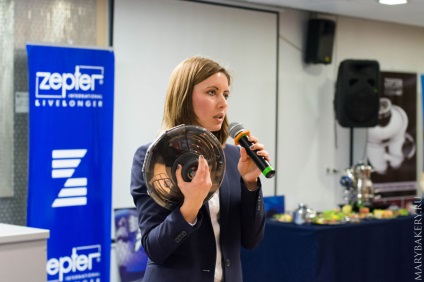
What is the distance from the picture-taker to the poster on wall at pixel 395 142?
680cm

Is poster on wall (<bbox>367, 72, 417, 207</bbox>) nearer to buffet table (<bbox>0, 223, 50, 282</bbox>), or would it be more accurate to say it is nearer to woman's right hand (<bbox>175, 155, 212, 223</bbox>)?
buffet table (<bbox>0, 223, 50, 282</bbox>)

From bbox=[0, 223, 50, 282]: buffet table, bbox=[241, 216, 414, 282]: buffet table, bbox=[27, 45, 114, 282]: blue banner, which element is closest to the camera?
bbox=[0, 223, 50, 282]: buffet table

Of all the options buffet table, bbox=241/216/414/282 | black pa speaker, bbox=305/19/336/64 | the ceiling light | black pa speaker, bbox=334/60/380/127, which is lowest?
buffet table, bbox=241/216/414/282

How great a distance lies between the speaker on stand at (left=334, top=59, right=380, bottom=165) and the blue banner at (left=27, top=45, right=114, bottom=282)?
2.39 meters

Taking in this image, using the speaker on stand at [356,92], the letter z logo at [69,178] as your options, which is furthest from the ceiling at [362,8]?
the letter z logo at [69,178]

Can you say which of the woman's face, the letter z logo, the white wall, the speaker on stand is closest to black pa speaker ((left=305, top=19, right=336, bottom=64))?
the white wall

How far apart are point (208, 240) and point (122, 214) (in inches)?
126

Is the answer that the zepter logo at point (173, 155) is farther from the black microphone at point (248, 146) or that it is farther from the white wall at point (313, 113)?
the white wall at point (313, 113)

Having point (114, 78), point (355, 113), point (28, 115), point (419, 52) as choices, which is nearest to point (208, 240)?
point (28, 115)

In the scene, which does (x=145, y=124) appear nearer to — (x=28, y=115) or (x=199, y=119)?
(x=28, y=115)

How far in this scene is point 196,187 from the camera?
1625mm

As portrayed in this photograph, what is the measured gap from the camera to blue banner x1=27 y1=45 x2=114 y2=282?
420 cm

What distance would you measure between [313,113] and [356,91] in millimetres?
448

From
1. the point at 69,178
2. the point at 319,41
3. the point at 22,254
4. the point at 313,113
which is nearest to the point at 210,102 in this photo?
the point at 22,254
